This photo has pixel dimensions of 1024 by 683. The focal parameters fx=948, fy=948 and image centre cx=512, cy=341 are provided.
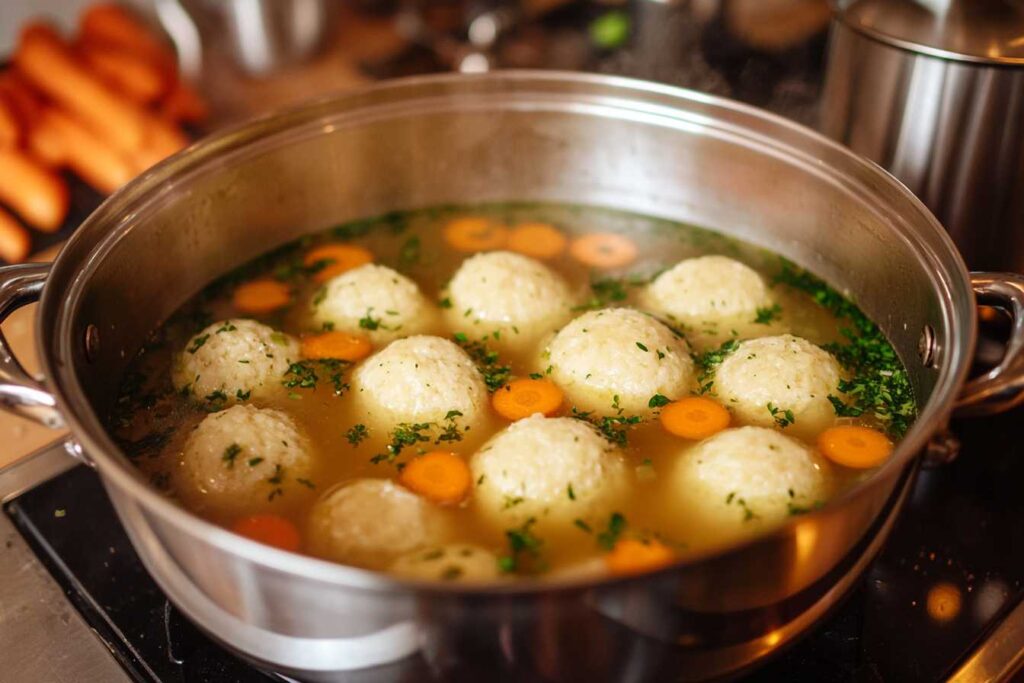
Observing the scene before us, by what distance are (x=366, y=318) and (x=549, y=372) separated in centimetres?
38

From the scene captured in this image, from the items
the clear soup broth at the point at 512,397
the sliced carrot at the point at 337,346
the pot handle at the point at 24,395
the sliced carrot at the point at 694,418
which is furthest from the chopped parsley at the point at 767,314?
the pot handle at the point at 24,395

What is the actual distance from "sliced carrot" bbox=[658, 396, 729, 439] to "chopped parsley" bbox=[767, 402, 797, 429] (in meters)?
0.07

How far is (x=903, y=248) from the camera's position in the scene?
1562 mm

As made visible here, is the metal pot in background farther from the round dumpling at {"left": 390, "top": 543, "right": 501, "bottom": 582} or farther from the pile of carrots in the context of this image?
the pile of carrots

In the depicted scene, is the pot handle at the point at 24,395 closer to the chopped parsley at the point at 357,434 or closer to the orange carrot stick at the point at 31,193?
the chopped parsley at the point at 357,434

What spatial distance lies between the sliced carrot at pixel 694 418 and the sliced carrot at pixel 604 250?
0.51 metres

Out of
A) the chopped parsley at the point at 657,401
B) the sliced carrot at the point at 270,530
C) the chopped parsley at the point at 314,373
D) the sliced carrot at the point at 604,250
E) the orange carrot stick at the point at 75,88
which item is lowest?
the sliced carrot at the point at 270,530

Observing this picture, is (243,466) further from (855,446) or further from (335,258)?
(855,446)

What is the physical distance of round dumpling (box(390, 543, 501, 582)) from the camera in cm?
122

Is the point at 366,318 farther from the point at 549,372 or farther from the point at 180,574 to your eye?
the point at 180,574

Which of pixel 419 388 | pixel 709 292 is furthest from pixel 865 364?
pixel 419 388

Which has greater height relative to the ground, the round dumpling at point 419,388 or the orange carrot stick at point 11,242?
Answer: the round dumpling at point 419,388

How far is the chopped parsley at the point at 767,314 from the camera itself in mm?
1826

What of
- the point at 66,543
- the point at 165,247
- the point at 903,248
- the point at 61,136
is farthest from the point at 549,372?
the point at 61,136
